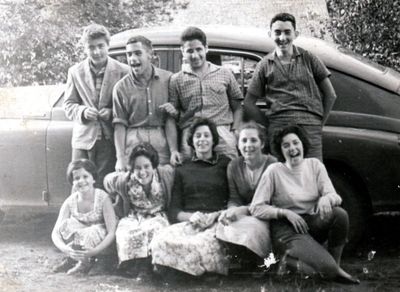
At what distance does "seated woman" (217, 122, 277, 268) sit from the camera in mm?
4032

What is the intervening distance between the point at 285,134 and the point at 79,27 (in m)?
2.19

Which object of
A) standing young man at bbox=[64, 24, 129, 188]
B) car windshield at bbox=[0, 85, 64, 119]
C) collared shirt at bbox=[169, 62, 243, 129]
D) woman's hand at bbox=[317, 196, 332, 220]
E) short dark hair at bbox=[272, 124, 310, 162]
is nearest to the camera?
woman's hand at bbox=[317, 196, 332, 220]

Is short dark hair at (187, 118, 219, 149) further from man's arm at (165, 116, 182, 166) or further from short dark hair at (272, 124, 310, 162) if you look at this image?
short dark hair at (272, 124, 310, 162)

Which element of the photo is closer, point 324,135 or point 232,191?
point 232,191

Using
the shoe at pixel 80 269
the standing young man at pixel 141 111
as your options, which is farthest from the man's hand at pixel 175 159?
the shoe at pixel 80 269

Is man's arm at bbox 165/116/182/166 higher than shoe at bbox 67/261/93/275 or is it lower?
higher

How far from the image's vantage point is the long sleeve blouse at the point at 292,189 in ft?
13.5

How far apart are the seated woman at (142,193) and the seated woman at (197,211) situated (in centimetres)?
10

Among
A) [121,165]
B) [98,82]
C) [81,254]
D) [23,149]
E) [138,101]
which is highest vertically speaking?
[98,82]

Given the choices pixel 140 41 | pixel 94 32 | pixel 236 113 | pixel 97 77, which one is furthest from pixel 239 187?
pixel 94 32

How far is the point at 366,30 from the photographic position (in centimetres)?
557

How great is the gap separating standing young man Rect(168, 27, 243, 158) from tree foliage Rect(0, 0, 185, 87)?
113 centimetres

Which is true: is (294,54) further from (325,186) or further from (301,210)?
(301,210)

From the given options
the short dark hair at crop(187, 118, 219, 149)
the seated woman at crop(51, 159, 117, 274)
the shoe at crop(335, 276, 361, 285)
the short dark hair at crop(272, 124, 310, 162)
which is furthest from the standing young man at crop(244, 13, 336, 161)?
the seated woman at crop(51, 159, 117, 274)
